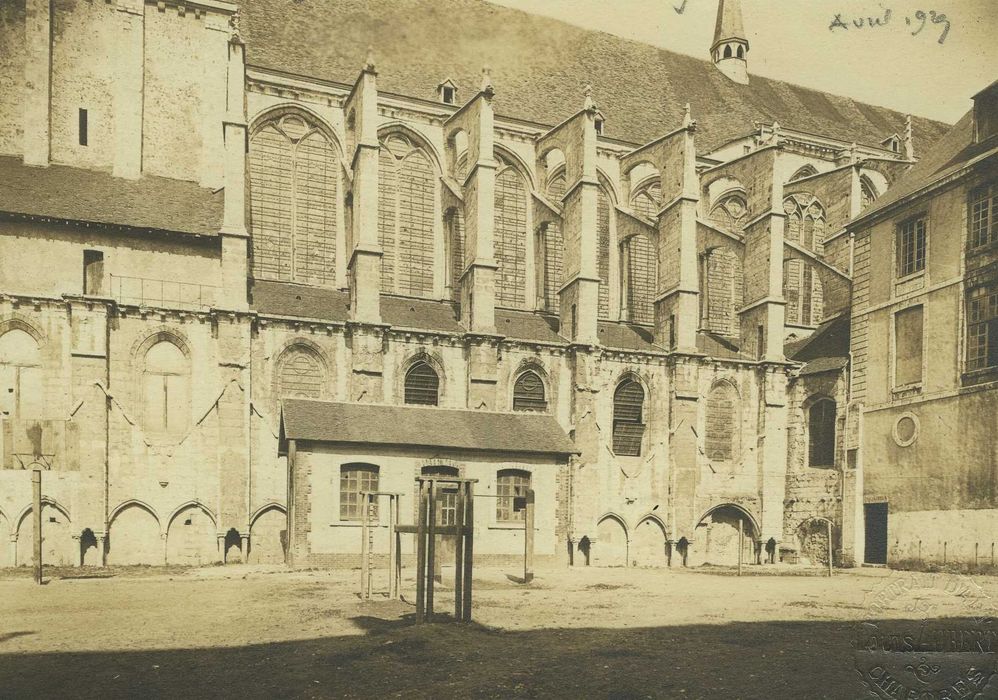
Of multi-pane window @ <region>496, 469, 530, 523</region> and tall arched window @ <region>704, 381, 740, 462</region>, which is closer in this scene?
multi-pane window @ <region>496, 469, 530, 523</region>

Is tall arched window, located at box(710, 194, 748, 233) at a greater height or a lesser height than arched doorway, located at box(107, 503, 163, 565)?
greater

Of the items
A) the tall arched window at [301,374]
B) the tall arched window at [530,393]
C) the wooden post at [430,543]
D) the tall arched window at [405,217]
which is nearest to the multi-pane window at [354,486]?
the tall arched window at [301,374]

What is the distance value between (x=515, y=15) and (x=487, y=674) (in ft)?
110

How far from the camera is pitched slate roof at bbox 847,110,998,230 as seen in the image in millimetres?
22203

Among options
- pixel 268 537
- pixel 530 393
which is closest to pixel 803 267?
pixel 530 393

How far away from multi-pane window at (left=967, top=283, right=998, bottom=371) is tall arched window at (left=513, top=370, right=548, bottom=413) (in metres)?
14.8

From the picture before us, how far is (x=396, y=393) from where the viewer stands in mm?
29906

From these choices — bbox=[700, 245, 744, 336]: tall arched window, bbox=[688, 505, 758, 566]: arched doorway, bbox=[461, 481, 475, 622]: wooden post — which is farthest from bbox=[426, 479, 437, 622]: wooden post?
bbox=[700, 245, 744, 336]: tall arched window

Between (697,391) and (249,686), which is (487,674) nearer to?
(249,686)

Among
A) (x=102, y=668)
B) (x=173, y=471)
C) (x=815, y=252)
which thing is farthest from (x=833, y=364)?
(x=102, y=668)

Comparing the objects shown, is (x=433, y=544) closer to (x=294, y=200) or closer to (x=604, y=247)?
(x=294, y=200)

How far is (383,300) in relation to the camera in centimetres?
3238

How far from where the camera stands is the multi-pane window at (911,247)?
81.5 feet

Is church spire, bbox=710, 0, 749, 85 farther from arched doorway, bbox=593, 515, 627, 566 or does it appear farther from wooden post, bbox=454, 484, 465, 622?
wooden post, bbox=454, 484, 465, 622
